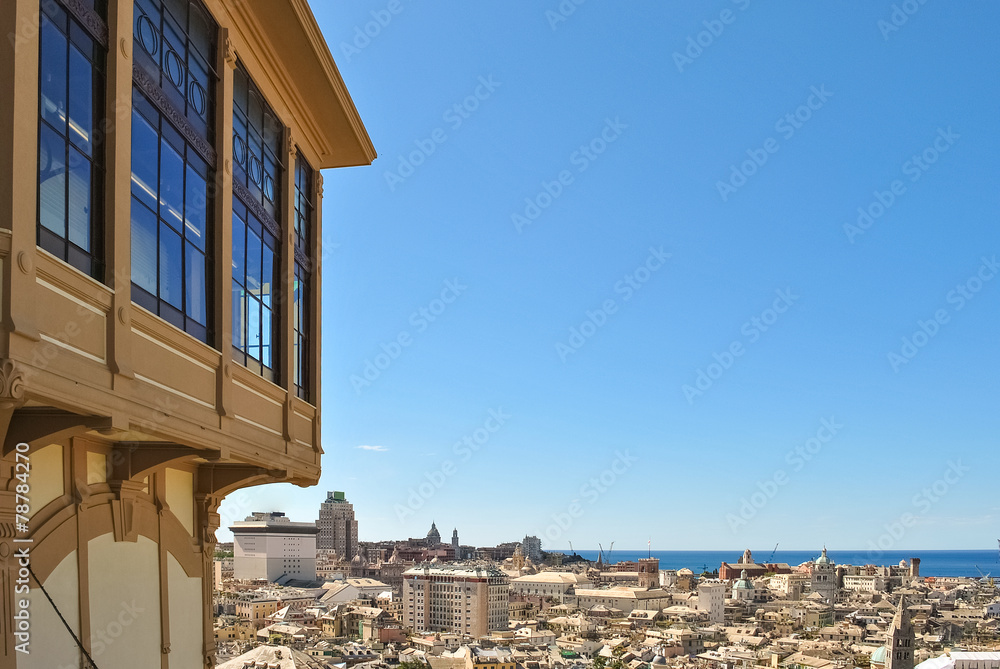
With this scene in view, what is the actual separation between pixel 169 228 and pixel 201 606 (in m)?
3.89

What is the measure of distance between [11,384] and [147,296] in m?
1.86

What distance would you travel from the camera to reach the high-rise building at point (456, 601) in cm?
11450

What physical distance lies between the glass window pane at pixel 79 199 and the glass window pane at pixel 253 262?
2710mm

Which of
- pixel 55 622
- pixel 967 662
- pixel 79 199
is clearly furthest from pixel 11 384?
pixel 967 662

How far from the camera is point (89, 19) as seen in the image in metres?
5.42

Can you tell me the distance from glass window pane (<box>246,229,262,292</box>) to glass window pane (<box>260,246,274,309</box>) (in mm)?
127

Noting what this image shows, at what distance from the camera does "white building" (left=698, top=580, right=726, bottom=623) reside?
130 metres

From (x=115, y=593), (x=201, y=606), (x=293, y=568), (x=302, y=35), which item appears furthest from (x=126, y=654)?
(x=293, y=568)

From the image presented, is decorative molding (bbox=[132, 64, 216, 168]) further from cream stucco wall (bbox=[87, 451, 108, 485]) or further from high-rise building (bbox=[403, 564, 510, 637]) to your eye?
high-rise building (bbox=[403, 564, 510, 637])

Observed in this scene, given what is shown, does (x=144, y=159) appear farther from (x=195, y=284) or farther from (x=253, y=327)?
(x=253, y=327)

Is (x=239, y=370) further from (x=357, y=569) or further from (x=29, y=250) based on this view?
(x=357, y=569)

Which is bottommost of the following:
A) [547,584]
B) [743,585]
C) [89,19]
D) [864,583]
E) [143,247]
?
[864,583]

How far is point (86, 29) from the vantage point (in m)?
5.39

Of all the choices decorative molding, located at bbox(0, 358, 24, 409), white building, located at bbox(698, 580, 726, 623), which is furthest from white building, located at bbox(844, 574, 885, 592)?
decorative molding, located at bbox(0, 358, 24, 409)
